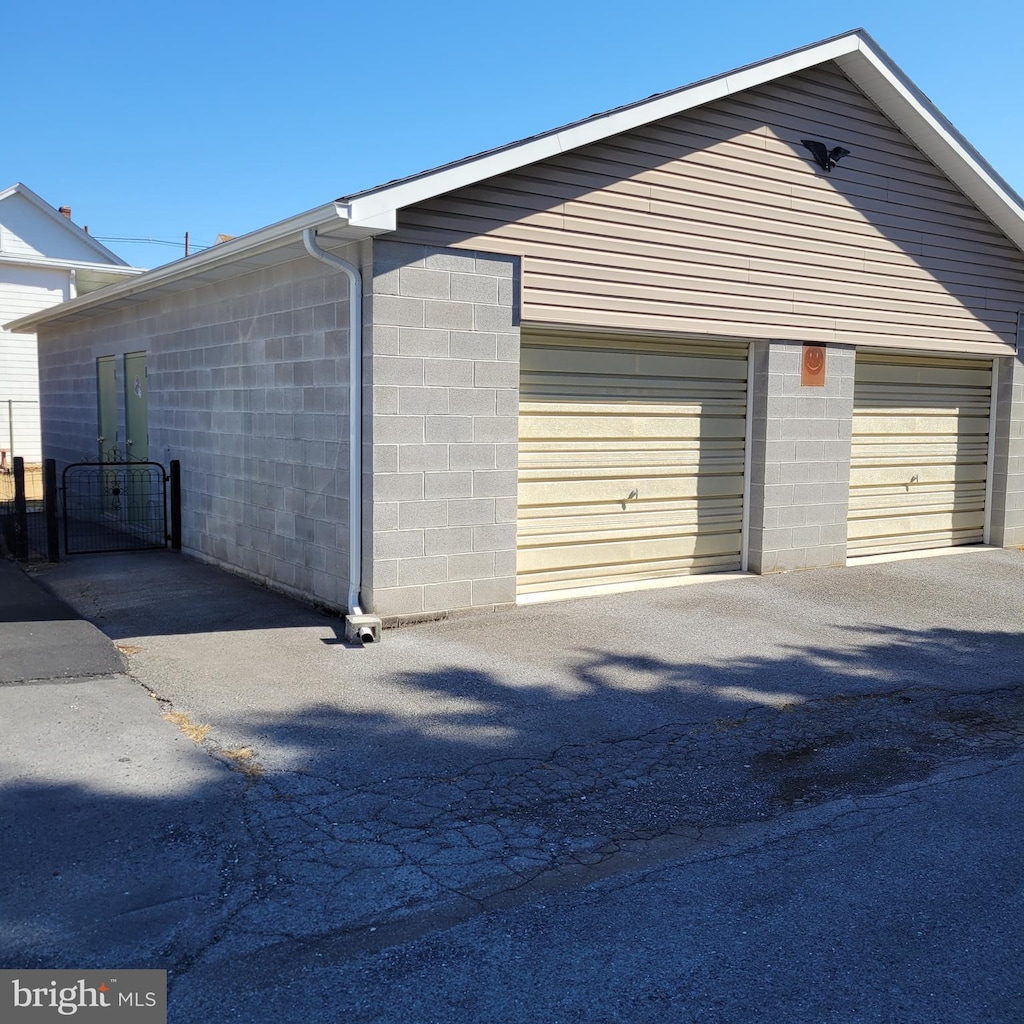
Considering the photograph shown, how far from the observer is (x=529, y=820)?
4746mm

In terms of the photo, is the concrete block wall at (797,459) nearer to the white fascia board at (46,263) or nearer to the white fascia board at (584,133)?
the white fascia board at (584,133)

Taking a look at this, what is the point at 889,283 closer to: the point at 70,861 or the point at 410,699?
the point at 410,699

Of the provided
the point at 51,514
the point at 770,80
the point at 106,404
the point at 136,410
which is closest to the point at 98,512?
the point at 106,404

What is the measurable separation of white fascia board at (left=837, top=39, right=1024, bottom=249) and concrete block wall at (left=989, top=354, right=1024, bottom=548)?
1741 mm

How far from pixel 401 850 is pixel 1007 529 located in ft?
34.8

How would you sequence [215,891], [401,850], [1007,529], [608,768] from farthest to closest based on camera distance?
[1007,529]
[608,768]
[401,850]
[215,891]

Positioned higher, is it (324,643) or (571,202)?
(571,202)

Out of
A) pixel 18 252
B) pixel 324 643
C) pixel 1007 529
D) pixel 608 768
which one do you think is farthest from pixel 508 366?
pixel 18 252

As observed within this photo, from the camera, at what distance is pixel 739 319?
32.6ft

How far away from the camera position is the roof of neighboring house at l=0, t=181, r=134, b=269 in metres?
26.3

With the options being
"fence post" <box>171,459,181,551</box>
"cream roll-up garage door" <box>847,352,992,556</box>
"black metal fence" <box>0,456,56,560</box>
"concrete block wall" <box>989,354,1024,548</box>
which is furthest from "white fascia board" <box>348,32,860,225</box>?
"black metal fence" <box>0,456,56,560</box>

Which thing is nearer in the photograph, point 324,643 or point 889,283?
point 324,643

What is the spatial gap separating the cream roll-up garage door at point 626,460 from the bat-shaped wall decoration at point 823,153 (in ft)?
6.76

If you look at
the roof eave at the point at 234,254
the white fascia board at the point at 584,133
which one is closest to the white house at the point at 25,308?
the roof eave at the point at 234,254
